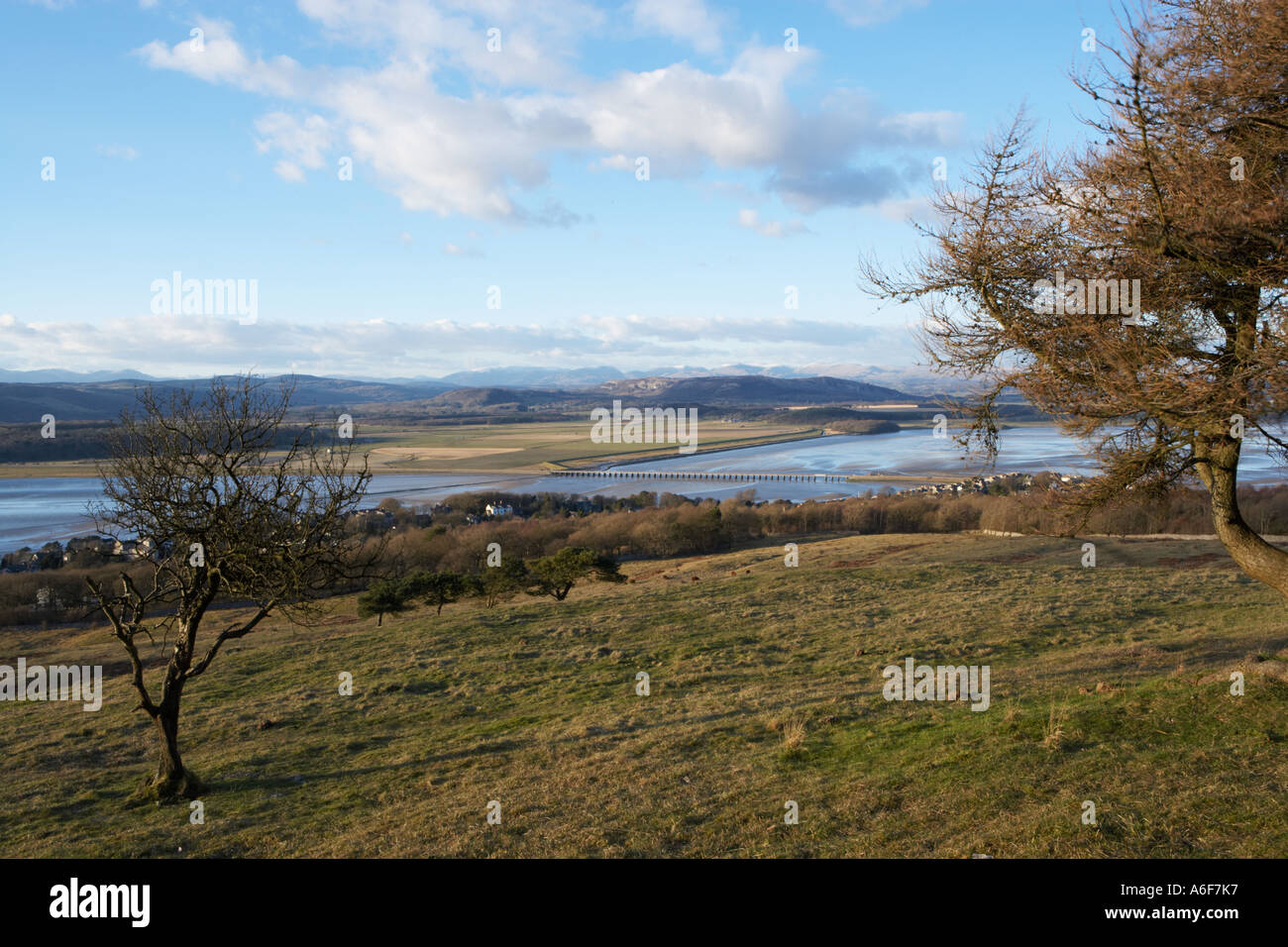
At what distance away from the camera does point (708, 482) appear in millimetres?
112250

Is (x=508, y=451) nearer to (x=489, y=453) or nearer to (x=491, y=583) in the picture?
(x=489, y=453)

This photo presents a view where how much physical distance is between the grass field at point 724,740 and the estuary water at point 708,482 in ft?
193

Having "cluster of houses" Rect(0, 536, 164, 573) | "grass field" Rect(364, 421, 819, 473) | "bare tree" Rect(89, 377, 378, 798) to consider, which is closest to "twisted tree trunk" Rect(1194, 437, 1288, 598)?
"bare tree" Rect(89, 377, 378, 798)

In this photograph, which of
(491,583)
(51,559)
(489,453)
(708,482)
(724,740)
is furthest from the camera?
(489,453)

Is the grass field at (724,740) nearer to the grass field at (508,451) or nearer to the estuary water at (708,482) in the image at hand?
the estuary water at (708,482)

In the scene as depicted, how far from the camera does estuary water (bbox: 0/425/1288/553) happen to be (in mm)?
83062

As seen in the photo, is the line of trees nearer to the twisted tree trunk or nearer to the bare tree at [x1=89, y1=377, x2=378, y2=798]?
the bare tree at [x1=89, y1=377, x2=378, y2=798]

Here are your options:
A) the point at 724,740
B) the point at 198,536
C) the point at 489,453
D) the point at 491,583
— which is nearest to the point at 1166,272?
the point at 724,740

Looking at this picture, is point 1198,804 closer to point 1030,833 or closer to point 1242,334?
point 1030,833

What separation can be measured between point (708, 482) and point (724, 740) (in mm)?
101139

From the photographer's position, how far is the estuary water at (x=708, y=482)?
8306 cm

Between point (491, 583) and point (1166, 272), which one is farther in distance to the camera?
point (491, 583)

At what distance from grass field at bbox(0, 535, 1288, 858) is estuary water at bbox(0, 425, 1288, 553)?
58.8m
